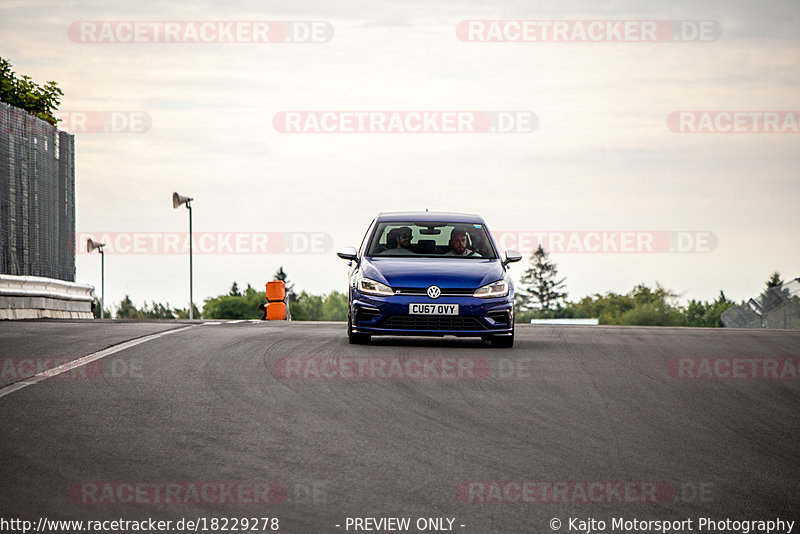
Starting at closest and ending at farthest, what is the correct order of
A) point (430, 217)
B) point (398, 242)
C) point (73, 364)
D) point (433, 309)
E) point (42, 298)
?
1. point (73, 364)
2. point (433, 309)
3. point (398, 242)
4. point (430, 217)
5. point (42, 298)

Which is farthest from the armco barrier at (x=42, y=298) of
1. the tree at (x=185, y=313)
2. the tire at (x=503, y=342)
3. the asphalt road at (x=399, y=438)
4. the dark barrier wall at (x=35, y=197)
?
the tree at (x=185, y=313)

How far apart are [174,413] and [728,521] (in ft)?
14.2

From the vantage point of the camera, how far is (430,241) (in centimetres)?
1412

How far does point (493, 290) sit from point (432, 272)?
781 mm

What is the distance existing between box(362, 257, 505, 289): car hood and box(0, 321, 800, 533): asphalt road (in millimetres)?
1045

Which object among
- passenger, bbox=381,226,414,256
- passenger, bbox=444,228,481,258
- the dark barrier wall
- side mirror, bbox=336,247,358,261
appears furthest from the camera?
the dark barrier wall

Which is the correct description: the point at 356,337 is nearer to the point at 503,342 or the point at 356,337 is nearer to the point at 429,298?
the point at 429,298

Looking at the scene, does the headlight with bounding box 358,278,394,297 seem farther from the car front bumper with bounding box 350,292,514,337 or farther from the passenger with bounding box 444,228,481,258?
the passenger with bounding box 444,228,481,258

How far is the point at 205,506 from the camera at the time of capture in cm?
542

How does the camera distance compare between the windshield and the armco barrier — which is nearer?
the windshield

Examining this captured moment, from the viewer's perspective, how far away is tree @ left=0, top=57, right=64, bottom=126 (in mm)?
44062

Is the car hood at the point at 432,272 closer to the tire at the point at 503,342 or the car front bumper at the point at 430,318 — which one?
the car front bumper at the point at 430,318

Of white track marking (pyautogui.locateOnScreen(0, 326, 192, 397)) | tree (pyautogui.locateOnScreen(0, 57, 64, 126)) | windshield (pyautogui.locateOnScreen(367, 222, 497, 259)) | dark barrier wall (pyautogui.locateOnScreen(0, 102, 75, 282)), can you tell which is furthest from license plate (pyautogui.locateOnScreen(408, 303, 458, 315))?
tree (pyautogui.locateOnScreen(0, 57, 64, 126))

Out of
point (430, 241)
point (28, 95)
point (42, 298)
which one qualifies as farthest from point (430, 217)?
point (28, 95)
